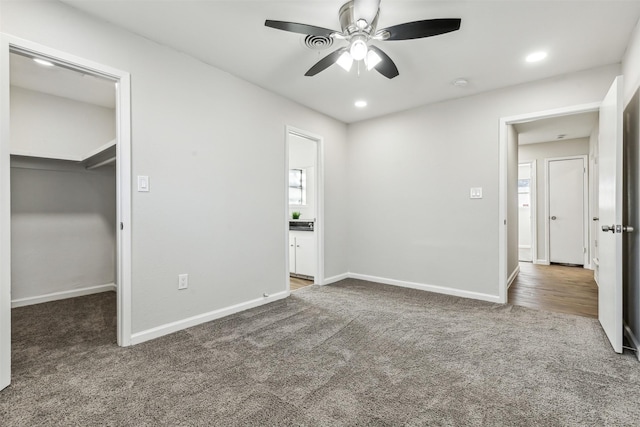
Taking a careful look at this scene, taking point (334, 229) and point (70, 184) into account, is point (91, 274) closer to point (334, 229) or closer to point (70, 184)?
point (70, 184)

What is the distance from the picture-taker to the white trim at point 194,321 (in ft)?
7.90

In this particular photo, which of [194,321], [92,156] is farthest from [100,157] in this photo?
[194,321]

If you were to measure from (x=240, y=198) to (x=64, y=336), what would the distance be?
1838mm

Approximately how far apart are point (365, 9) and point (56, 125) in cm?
389

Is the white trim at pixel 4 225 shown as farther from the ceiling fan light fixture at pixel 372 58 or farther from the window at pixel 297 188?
the window at pixel 297 188

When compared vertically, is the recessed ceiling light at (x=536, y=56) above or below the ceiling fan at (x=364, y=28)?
above

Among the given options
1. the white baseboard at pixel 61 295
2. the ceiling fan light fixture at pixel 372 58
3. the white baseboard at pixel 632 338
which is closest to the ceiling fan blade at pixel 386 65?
the ceiling fan light fixture at pixel 372 58

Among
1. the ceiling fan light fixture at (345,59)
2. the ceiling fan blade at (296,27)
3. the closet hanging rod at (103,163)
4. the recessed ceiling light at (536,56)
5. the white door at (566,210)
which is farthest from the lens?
the white door at (566,210)

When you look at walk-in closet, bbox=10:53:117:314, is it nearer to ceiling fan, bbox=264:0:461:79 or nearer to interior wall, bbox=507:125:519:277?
ceiling fan, bbox=264:0:461:79

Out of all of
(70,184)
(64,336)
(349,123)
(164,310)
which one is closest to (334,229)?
(349,123)

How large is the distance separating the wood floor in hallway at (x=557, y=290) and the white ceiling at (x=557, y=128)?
83.4 inches

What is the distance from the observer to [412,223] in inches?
161

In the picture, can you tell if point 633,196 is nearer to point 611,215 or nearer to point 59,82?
point 611,215

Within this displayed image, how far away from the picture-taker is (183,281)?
2689 mm
